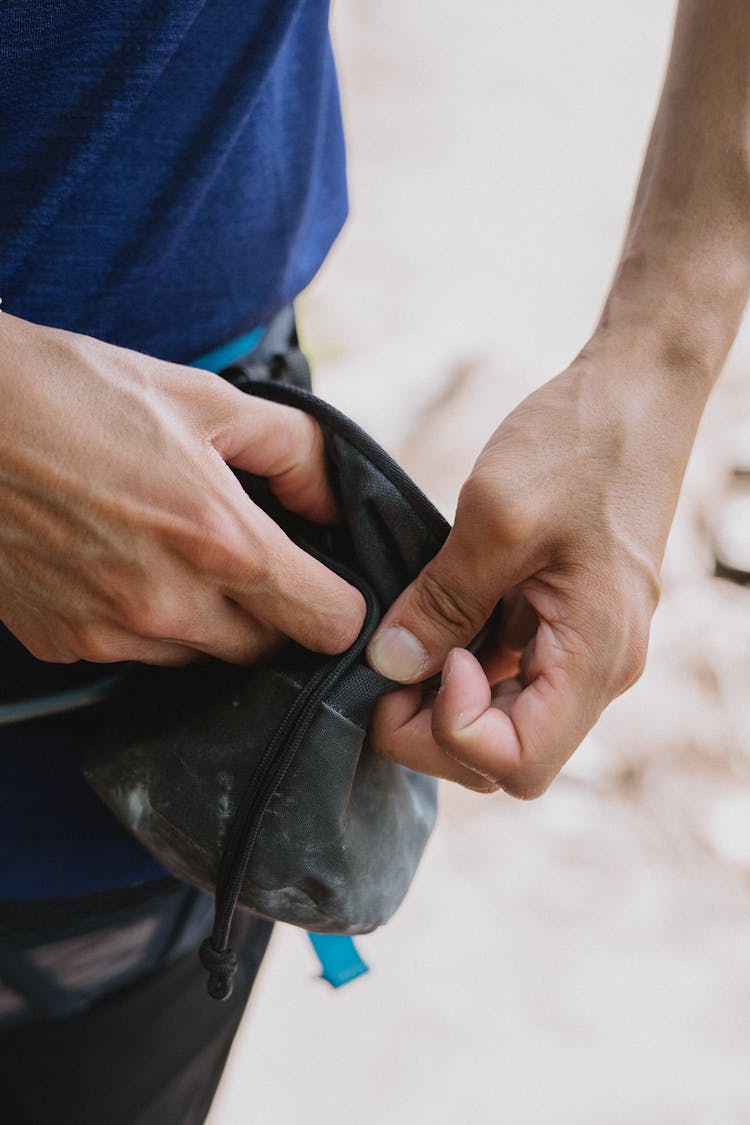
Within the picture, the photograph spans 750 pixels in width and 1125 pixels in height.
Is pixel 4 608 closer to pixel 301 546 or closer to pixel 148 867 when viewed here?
pixel 301 546

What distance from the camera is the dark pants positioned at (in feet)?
2.96

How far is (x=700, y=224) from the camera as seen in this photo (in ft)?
2.54

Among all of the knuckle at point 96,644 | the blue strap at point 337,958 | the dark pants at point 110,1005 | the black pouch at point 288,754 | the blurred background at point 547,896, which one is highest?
the knuckle at point 96,644

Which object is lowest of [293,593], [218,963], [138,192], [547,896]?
[547,896]

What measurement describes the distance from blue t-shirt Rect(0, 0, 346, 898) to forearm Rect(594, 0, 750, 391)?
29 cm

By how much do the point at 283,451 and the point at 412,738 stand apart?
0.22 m

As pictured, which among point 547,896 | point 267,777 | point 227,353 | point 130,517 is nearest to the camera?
point 130,517

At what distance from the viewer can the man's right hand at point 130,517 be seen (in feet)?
A: 1.98

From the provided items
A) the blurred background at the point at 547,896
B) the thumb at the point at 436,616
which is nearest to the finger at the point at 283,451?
the thumb at the point at 436,616

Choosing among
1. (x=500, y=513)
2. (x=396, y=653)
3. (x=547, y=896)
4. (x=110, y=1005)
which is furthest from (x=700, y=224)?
(x=547, y=896)

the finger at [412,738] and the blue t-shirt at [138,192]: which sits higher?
the blue t-shirt at [138,192]

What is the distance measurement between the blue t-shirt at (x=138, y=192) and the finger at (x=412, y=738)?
0.85ft

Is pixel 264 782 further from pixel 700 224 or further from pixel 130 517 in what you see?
pixel 700 224

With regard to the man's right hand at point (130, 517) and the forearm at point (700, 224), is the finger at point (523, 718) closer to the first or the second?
the man's right hand at point (130, 517)
